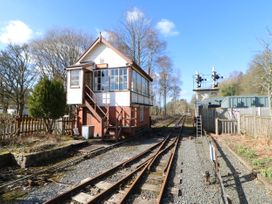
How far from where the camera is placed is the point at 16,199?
18.2 feet

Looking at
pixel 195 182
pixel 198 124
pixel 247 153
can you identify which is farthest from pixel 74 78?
pixel 195 182

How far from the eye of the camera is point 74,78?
17656mm

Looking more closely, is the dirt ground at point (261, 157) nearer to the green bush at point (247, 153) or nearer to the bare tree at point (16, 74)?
the green bush at point (247, 153)

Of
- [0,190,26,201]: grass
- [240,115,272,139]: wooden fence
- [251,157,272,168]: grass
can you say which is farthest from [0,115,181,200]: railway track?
[240,115,272,139]: wooden fence

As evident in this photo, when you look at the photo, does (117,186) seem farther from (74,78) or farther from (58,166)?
(74,78)

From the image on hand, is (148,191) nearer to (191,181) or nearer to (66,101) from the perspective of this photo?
(191,181)

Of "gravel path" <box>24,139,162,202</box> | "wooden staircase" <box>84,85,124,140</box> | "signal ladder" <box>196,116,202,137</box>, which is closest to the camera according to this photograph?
"gravel path" <box>24,139,162,202</box>

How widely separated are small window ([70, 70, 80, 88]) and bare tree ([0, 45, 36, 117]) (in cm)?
2201

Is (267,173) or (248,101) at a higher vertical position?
(248,101)

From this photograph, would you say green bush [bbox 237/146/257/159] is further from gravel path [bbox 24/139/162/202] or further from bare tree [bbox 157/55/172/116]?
bare tree [bbox 157/55/172/116]

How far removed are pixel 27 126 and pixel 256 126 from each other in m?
13.7

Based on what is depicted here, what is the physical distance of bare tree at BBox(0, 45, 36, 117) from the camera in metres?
35.9

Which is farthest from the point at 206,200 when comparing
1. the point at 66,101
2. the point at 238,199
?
the point at 66,101

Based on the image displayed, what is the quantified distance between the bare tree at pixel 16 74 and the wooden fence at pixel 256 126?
31.0m
